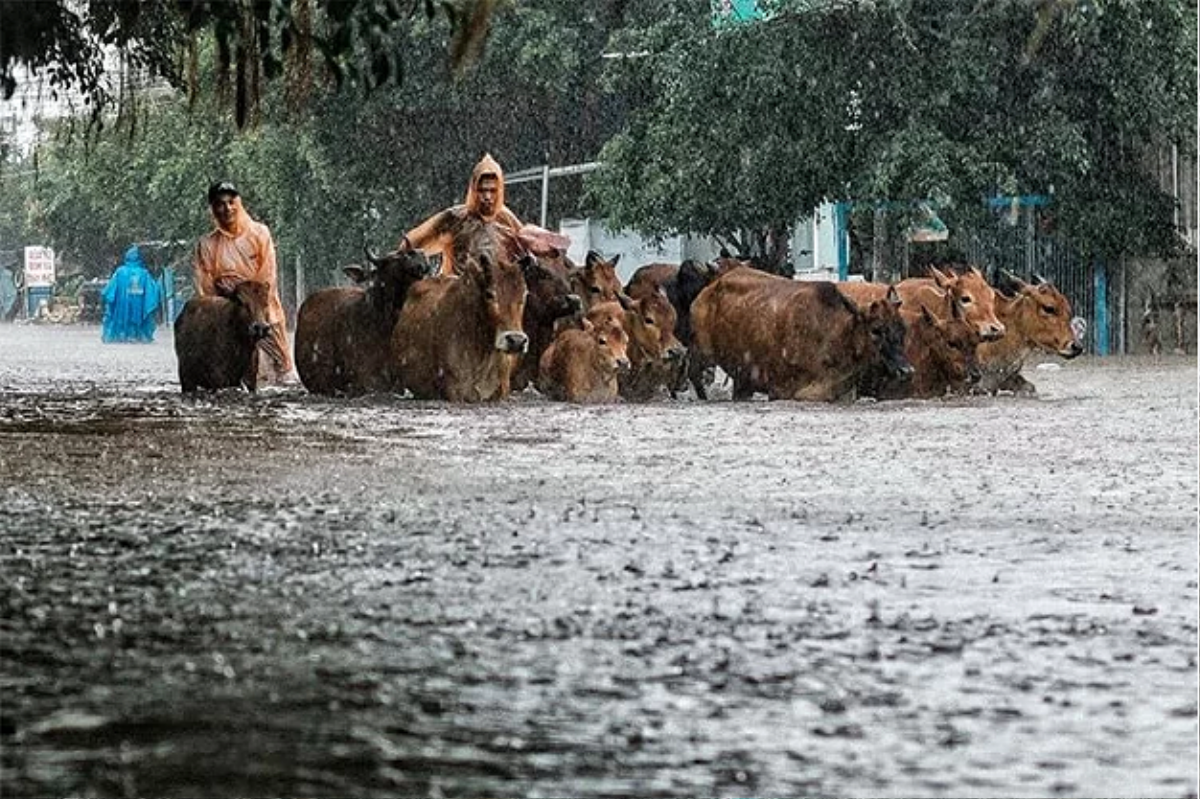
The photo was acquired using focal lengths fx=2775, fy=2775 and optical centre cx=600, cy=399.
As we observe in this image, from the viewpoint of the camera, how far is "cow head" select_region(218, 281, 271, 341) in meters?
23.2

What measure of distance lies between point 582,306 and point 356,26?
506 inches

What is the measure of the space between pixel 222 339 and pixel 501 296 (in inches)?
134

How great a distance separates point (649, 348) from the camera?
2245 cm

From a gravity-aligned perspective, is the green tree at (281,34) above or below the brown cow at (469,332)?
above

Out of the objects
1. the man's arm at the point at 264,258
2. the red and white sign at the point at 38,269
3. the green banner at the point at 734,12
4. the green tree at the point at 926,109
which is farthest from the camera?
the red and white sign at the point at 38,269

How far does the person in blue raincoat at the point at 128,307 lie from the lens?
165 feet

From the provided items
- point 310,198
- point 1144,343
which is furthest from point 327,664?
point 310,198

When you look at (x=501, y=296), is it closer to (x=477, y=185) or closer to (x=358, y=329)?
(x=358, y=329)

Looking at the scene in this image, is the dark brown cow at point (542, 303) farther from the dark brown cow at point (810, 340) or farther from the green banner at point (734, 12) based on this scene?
the green banner at point (734, 12)

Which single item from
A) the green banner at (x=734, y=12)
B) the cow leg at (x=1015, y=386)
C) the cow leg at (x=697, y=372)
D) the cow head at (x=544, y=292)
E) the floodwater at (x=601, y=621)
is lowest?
the floodwater at (x=601, y=621)

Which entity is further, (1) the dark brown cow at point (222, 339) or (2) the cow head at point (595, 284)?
(1) the dark brown cow at point (222, 339)

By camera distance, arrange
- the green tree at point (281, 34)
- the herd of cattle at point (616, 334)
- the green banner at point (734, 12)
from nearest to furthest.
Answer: the green tree at point (281, 34)
the herd of cattle at point (616, 334)
the green banner at point (734, 12)

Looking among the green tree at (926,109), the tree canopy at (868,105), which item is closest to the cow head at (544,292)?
the tree canopy at (868,105)

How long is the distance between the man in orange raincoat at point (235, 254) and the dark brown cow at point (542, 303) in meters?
2.76
